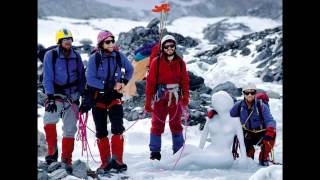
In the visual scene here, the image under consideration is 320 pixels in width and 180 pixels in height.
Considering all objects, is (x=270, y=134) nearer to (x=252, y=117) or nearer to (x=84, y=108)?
(x=252, y=117)

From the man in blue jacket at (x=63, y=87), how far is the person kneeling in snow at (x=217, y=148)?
4.66 ft

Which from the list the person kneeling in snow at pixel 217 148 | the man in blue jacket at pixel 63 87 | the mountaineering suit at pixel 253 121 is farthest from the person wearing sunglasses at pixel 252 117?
the man in blue jacket at pixel 63 87

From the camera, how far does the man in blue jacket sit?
6.29 metres

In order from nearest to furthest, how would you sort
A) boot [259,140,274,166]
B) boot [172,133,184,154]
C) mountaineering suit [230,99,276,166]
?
boot [259,140,274,166] < boot [172,133,184,154] < mountaineering suit [230,99,276,166]

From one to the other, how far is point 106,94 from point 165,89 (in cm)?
101

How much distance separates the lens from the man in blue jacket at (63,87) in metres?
6.29

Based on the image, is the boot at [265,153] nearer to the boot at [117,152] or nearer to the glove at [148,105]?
the glove at [148,105]

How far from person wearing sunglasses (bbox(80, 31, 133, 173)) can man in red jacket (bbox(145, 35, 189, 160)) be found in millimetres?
611

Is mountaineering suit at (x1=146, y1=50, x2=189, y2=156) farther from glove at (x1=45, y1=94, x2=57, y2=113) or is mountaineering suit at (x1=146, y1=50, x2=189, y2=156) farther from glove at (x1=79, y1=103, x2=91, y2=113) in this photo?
glove at (x1=45, y1=94, x2=57, y2=113)

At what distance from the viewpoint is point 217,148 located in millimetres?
6715

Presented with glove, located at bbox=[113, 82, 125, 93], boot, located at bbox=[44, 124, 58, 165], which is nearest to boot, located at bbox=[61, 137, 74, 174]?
boot, located at bbox=[44, 124, 58, 165]

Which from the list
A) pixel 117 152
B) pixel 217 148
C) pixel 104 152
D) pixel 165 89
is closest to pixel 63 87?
pixel 104 152
